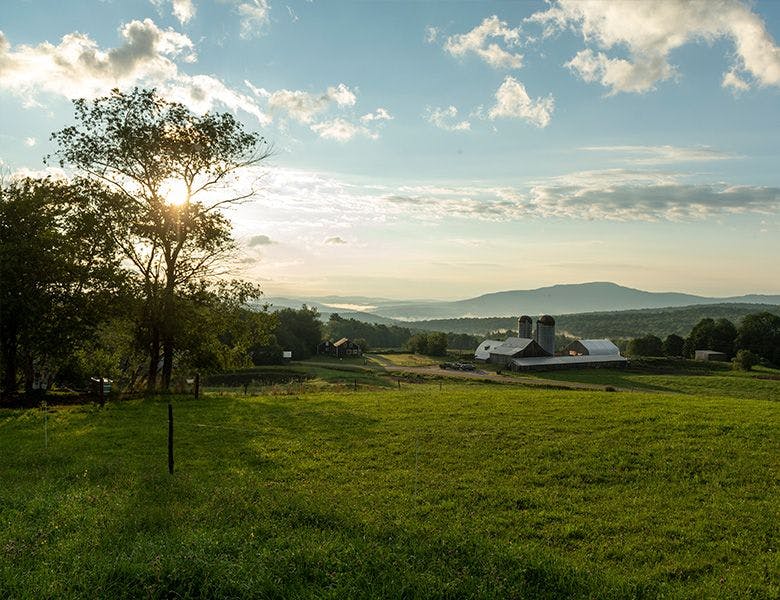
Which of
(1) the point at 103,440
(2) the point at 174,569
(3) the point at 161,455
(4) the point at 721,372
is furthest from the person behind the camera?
(4) the point at 721,372

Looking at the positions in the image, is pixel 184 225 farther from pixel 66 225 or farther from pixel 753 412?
pixel 753 412

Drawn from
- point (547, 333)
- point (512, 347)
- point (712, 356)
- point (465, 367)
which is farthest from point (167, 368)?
point (712, 356)

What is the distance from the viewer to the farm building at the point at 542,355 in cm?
8456

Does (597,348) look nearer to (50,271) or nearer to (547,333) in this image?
(547,333)

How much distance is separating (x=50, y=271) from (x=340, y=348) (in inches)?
3477

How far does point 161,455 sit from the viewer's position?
661 inches

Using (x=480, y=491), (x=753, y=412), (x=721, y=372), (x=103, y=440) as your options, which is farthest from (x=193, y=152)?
(x=721, y=372)

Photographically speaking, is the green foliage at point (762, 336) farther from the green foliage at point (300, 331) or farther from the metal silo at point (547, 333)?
the green foliage at point (300, 331)

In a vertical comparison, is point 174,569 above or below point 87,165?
below

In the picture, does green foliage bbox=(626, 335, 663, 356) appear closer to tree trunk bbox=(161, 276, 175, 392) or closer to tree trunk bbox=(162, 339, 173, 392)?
tree trunk bbox=(162, 339, 173, 392)

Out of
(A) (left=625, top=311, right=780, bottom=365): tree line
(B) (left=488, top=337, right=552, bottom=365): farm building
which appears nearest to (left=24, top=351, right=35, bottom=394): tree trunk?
(B) (left=488, top=337, right=552, bottom=365): farm building

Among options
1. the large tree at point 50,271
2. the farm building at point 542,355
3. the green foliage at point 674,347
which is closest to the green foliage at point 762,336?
the green foliage at point 674,347

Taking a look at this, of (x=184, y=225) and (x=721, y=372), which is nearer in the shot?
(x=184, y=225)

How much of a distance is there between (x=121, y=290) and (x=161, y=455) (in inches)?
679
